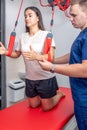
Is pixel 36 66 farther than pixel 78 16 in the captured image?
Yes

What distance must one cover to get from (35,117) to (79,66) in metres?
0.91

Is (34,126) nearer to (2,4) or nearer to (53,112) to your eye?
(53,112)

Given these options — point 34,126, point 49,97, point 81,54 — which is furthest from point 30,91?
point 81,54

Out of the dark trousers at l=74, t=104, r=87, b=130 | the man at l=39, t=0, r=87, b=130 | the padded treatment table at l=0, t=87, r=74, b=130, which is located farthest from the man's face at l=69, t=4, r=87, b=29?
the padded treatment table at l=0, t=87, r=74, b=130


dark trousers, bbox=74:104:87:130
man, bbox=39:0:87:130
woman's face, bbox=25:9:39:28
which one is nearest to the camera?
man, bbox=39:0:87:130

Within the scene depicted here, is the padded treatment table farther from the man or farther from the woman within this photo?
the man

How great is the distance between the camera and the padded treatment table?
1.87 m

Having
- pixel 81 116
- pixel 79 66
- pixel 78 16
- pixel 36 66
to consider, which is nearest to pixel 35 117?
pixel 36 66

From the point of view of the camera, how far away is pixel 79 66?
1.38 meters

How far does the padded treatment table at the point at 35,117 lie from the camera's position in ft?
6.14

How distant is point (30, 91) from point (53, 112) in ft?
1.08

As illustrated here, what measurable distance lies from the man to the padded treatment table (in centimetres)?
37

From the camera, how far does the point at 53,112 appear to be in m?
2.21

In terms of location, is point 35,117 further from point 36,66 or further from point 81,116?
point 81,116
